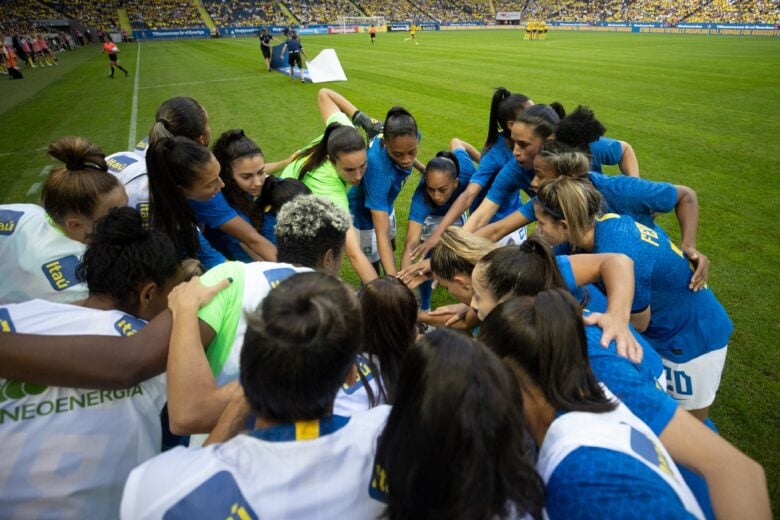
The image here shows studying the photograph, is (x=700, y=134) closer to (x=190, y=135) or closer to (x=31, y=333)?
(x=190, y=135)

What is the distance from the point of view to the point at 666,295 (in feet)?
7.42

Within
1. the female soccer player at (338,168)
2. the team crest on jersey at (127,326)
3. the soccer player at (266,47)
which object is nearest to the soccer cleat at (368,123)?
the female soccer player at (338,168)

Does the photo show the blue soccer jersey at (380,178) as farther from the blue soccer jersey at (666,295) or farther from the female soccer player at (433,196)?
the blue soccer jersey at (666,295)

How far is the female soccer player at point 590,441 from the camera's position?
1035 mm

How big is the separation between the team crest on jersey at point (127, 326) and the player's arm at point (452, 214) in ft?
7.71

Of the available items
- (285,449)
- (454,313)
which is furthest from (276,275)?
(454,313)

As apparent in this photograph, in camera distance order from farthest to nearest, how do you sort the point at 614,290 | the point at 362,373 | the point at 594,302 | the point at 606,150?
the point at 606,150 → the point at 594,302 → the point at 614,290 → the point at 362,373

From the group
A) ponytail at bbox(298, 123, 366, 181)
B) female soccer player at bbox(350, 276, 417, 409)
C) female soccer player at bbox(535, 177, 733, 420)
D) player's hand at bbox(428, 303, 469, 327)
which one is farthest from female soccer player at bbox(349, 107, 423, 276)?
female soccer player at bbox(535, 177, 733, 420)

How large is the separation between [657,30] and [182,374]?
50876 millimetres

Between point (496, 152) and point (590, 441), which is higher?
point (496, 152)

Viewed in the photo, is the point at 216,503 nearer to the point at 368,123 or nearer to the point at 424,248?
the point at 424,248

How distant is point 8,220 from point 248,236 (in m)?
1.32

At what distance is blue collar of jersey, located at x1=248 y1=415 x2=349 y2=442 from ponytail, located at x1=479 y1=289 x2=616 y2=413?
63cm

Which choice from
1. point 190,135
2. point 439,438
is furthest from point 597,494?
point 190,135
